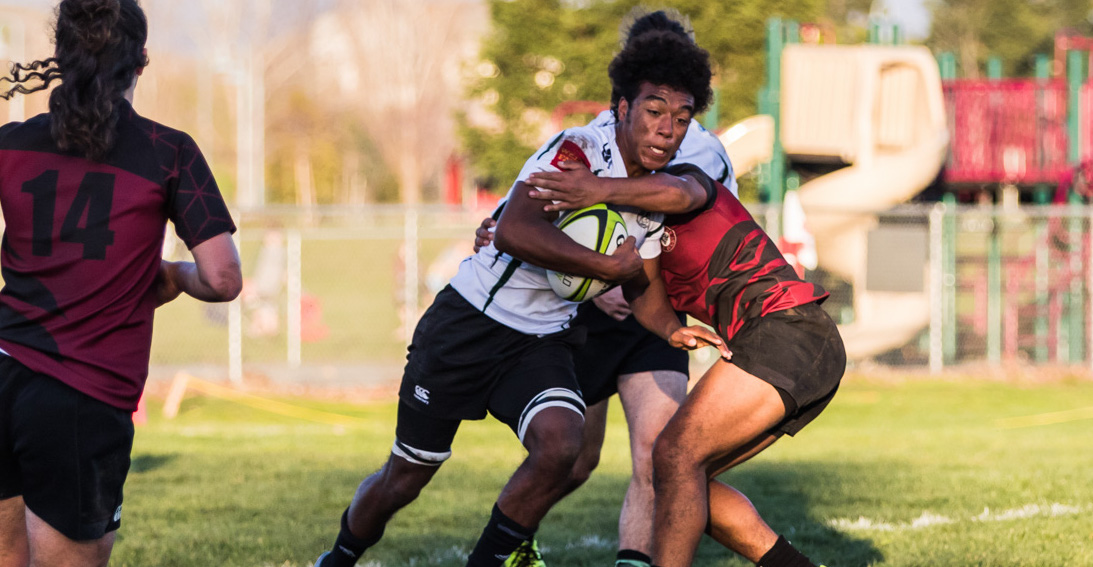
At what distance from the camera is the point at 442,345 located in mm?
4801

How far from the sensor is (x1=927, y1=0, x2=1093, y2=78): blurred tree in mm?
51031

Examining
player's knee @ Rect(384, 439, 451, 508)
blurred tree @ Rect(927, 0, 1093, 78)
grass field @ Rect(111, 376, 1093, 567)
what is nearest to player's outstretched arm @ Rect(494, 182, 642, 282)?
player's knee @ Rect(384, 439, 451, 508)

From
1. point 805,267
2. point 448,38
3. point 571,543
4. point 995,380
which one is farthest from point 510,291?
point 448,38

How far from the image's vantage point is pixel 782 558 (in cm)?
436

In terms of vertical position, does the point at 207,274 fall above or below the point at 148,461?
above

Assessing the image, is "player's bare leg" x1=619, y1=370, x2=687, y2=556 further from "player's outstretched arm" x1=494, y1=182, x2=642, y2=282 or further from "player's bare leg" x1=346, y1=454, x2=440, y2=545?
"player's outstretched arm" x1=494, y1=182, x2=642, y2=282

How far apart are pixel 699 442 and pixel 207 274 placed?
1.81m

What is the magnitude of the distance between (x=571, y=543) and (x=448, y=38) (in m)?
50.7

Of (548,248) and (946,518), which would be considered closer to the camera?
(548,248)

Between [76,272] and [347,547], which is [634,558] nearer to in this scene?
[347,547]

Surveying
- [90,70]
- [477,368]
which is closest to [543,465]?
[477,368]

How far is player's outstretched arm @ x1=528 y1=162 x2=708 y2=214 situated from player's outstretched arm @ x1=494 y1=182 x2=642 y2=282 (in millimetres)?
74

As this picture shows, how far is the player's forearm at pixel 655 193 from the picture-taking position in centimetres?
428

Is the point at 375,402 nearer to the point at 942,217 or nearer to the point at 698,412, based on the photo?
the point at 942,217
